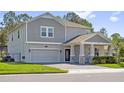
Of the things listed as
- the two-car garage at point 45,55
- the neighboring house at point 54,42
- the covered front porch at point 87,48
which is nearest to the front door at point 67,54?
the neighboring house at point 54,42

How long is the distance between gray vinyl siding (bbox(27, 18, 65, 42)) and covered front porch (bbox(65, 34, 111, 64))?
5.74 ft

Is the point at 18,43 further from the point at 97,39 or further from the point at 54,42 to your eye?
the point at 97,39

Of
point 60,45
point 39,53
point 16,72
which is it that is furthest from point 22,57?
→ point 16,72

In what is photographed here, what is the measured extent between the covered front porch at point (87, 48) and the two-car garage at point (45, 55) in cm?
192

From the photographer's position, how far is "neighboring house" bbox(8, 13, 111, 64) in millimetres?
34781

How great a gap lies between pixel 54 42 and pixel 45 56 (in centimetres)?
230

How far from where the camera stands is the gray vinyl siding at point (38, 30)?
115 ft

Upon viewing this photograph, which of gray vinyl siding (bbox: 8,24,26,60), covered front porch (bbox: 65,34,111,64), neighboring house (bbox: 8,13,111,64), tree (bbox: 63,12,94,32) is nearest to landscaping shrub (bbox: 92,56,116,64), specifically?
covered front porch (bbox: 65,34,111,64)

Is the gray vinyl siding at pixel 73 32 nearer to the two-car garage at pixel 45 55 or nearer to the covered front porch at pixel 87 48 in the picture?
the covered front porch at pixel 87 48

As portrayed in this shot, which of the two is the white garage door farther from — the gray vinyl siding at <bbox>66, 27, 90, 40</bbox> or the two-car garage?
the gray vinyl siding at <bbox>66, 27, 90, 40</bbox>

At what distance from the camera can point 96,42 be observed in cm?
3522

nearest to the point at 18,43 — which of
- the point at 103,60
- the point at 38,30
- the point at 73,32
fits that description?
the point at 38,30

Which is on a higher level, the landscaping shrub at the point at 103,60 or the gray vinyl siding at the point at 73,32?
the gray vinyl siding at the point at 73,32
